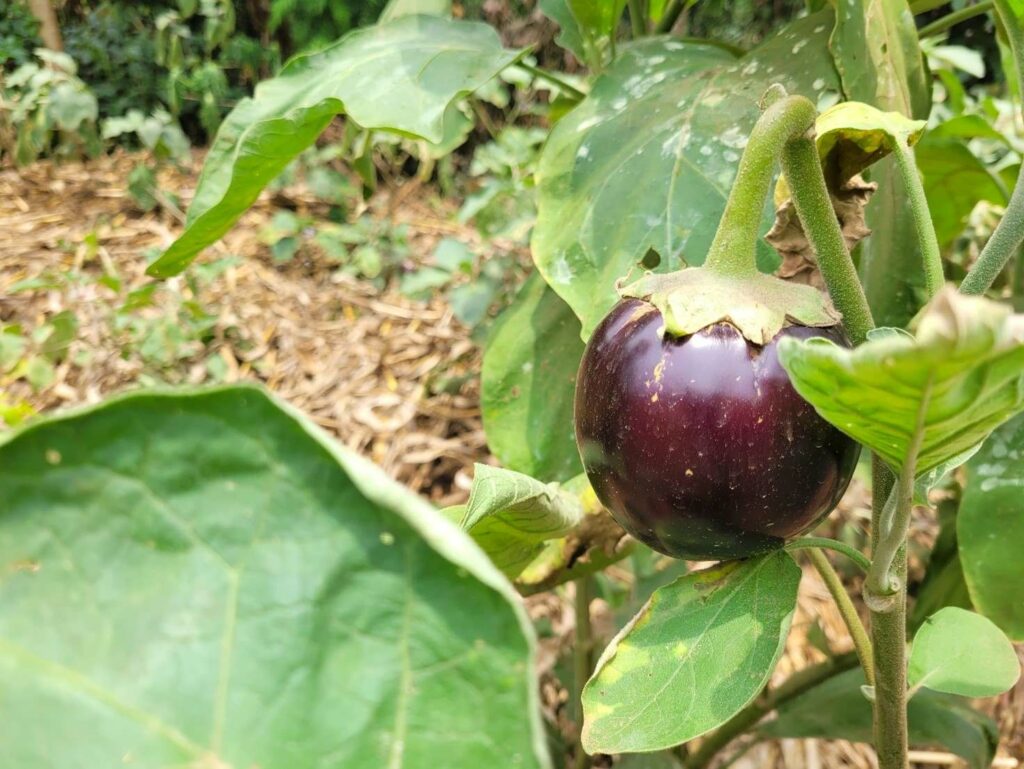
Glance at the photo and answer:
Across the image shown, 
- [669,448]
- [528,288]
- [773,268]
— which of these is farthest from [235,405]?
[528,288]

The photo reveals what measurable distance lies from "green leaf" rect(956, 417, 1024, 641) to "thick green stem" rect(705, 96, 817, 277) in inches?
12.2

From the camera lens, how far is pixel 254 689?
237mm

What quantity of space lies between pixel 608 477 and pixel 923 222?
19 cm

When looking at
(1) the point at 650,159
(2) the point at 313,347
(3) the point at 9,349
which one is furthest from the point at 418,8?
(3) the point at 9,349

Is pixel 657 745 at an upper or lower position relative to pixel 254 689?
lower

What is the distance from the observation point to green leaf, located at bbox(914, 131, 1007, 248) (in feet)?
2.62

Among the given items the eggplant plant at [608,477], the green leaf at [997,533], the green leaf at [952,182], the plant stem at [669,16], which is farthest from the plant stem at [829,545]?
the plant stem at [669,16]

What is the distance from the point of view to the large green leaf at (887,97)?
1.81 ft


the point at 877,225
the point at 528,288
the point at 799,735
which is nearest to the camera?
the point at 877,225

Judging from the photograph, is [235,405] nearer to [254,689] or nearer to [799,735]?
[254,689]

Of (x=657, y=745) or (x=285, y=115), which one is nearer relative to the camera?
(x=657, y=745)

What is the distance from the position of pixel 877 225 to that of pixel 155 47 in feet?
6.95

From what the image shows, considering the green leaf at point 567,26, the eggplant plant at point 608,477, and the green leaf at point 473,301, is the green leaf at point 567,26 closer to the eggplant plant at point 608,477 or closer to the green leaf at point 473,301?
the eggplant plant at point 608,477

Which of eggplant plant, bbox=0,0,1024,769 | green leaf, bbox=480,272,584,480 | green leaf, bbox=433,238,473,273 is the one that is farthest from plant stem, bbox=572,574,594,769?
green leaf, bbox=433,238,473,273
